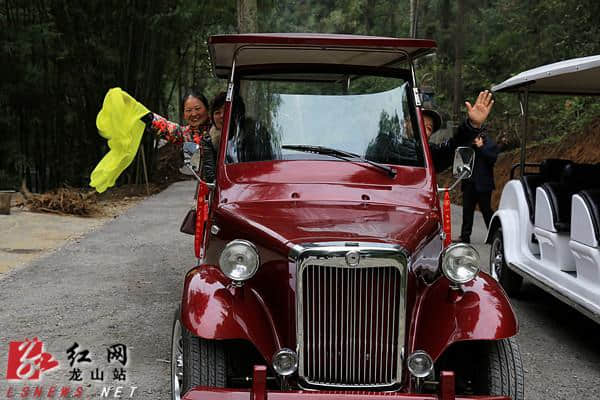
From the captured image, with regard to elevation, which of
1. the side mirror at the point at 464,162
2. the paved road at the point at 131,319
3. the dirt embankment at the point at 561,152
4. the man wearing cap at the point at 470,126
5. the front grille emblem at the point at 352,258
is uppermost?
the man wearing cap at the point at 470,126

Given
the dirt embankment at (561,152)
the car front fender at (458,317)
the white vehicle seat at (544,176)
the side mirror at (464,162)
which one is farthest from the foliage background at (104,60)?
the car front fender at (458,317)

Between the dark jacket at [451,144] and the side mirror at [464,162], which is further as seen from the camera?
the dark jacket at [451,144]

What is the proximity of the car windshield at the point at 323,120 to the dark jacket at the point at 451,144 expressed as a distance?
41 cm

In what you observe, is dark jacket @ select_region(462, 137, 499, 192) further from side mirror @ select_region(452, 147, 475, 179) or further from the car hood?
the car hood

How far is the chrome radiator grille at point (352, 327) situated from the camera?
120 inches

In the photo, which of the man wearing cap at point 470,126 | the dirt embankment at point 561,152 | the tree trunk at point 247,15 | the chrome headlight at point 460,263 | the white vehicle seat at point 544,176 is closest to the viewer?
the chrome headlight at point 460,263

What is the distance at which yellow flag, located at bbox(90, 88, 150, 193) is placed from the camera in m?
6.46

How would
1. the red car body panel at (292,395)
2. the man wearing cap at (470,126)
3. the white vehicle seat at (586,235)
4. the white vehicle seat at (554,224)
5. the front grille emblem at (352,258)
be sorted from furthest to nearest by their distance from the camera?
1. the white vehicle seat at (554,224)
2. the white vehicle seat at (586,235)
3. the man wearing cap at (470,126)
4. the front grille emblem at (352,258)
5. the red car body panel at (292,395)

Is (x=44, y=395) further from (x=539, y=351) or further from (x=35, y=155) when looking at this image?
(x=35, y=155)

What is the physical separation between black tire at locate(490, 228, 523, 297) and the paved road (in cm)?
17

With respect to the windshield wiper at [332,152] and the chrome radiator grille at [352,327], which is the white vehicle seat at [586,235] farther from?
the chrome radiator grille at [352,327]

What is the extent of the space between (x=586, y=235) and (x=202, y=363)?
3170 millimetres

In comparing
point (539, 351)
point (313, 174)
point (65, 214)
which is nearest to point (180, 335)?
point (313, 174)

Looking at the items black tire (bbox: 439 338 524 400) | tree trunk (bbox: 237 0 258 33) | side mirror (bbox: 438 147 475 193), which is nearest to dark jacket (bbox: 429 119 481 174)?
side mirror (bbox: 438 147 475 193)
